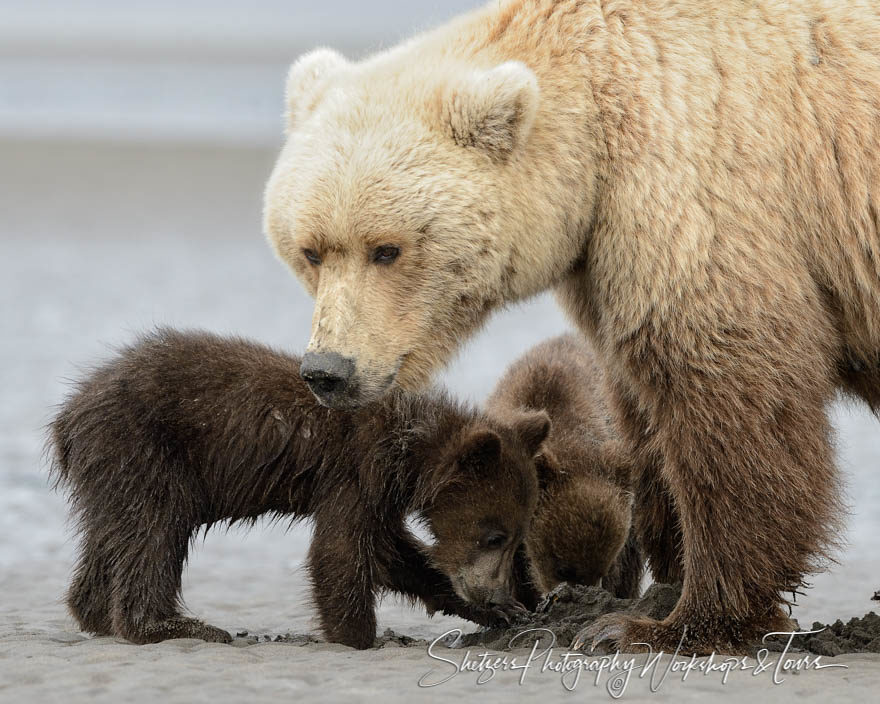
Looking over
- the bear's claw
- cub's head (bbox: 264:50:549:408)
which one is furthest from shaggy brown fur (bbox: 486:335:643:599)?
cub's head (bbox: 264:50:549:408)

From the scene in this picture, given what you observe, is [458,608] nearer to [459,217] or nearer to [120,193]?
[459,217]

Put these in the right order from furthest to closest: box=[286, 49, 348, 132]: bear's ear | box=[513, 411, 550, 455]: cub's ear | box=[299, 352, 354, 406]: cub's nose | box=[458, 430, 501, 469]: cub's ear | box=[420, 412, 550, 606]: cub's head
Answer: box=[513, 411, 550, 455]: cub's ear
box=[420, 412, 550, 606]: cub's head
box=[458, 430, 501, 469]: cub's ear
box=[286, 49, 348, 132]: bear's ear
box=[299, 352, 354, 406]: cub's nose

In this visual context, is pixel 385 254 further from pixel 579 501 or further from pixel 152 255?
pixel 152 255

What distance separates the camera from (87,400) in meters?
7.01

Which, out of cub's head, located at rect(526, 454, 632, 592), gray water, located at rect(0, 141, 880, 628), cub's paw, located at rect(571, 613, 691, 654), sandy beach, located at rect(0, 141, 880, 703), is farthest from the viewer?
gray water, located at rect(0, 141, 880, 628)

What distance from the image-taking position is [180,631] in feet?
22.1

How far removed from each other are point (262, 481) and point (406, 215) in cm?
179

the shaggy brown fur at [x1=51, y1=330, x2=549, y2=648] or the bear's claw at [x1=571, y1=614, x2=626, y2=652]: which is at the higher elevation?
the shaggy brown fur at [x1=51, y1=330, x2=549, y2=648]

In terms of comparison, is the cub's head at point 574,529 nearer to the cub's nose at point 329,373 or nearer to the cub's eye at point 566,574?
the cub's eye at point 566,574

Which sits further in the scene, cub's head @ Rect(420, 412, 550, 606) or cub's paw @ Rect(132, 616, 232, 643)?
cub's head @ Rect(420, 412, 550, 606)

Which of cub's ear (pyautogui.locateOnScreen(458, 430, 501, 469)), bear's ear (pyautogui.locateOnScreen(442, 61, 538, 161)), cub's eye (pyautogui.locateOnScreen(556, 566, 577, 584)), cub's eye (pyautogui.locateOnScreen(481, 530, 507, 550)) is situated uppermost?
bear's ear (pyautogui.locateOnScreen(442, 61, 538, 161))

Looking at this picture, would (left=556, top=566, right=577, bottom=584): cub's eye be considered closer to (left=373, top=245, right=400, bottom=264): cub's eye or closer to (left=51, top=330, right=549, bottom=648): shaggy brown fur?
(left=51, top=330, right=549, bottom=648): shaggy brown fur

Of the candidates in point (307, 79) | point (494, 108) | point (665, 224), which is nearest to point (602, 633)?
point (665, 224)

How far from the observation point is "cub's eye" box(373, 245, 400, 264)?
19.7ft
